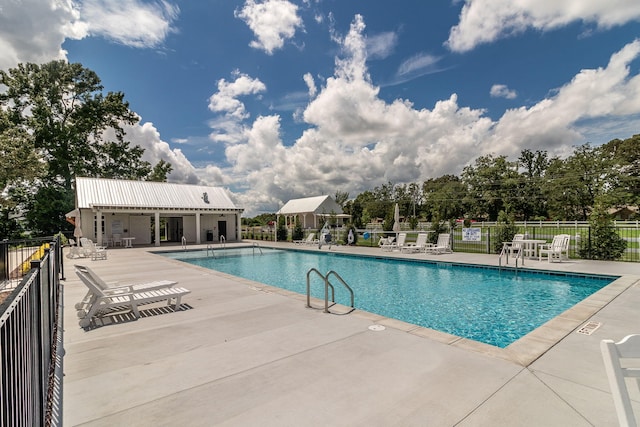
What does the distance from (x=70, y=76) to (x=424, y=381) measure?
41163 millimetres

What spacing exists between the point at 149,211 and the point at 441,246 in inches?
793

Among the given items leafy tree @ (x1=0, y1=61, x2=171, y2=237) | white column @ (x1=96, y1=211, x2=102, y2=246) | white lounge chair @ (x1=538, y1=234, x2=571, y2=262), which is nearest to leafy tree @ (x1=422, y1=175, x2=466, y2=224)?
white lounge chair @ (x1=538, y1=234, x2=571, y2=262)

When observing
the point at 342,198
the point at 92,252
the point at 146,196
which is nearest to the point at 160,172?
the point at 146,196

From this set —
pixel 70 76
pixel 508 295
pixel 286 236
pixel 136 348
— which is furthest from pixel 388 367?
pixel 70 76

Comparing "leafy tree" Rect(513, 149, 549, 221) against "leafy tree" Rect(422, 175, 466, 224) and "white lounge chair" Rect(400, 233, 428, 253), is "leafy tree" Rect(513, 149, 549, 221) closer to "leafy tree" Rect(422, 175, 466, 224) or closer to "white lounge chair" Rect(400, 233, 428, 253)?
"leafy tree" Rect(422, 175, 466, 224)

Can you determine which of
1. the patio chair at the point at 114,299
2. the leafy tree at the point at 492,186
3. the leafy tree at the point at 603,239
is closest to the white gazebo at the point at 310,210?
the leafy tree at the point at 492,186

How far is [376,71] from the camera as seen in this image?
20219 mm

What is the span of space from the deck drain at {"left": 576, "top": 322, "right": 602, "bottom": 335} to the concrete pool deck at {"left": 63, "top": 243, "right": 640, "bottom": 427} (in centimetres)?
8

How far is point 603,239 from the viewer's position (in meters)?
12.3

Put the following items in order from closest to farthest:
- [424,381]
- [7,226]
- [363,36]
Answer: [424,381] → [363,36] → [7,226]

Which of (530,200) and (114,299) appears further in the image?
(530,200)

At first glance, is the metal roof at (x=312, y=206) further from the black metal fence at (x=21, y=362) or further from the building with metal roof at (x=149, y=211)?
the black metal fence at (x=21, y=362)

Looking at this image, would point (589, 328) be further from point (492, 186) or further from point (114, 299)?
point (492, 186)

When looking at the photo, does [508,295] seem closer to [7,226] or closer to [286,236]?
[286,236]
